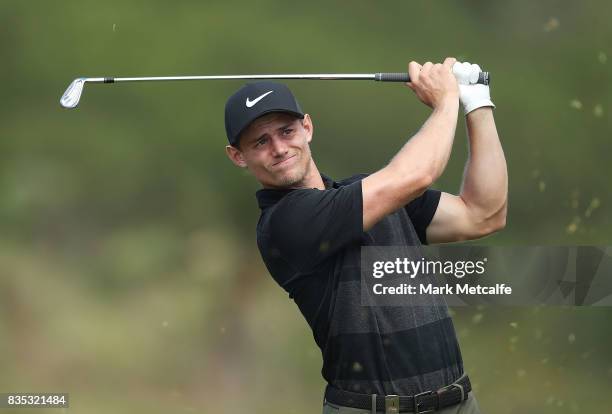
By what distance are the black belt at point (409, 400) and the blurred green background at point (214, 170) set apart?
10.5ft

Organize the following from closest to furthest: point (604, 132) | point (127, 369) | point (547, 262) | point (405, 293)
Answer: point (405, 293), point (547, 262), point (127, 369), point (604, 132)

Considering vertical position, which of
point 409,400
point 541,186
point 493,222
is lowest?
point 409,400

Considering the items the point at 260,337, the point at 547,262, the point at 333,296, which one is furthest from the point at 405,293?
the point at 260,337

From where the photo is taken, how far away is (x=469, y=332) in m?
5.97

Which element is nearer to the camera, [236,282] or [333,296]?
[333,296]

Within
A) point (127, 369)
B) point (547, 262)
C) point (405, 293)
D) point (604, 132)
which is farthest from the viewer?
point (604, 132)

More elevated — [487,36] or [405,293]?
[487,36]

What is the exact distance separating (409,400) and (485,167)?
643 mm

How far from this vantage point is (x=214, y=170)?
6.19 meters

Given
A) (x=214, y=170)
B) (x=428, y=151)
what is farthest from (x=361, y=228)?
(x=214, y=170)

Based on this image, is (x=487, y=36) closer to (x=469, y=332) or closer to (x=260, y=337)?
(x=469, y=332)

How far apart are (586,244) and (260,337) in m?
1.81

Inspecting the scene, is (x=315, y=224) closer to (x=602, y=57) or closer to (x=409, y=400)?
(x=409, y=400)

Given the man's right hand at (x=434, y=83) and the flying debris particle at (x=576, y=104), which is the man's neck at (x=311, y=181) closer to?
the man's right hand at (x=434, y=83)
